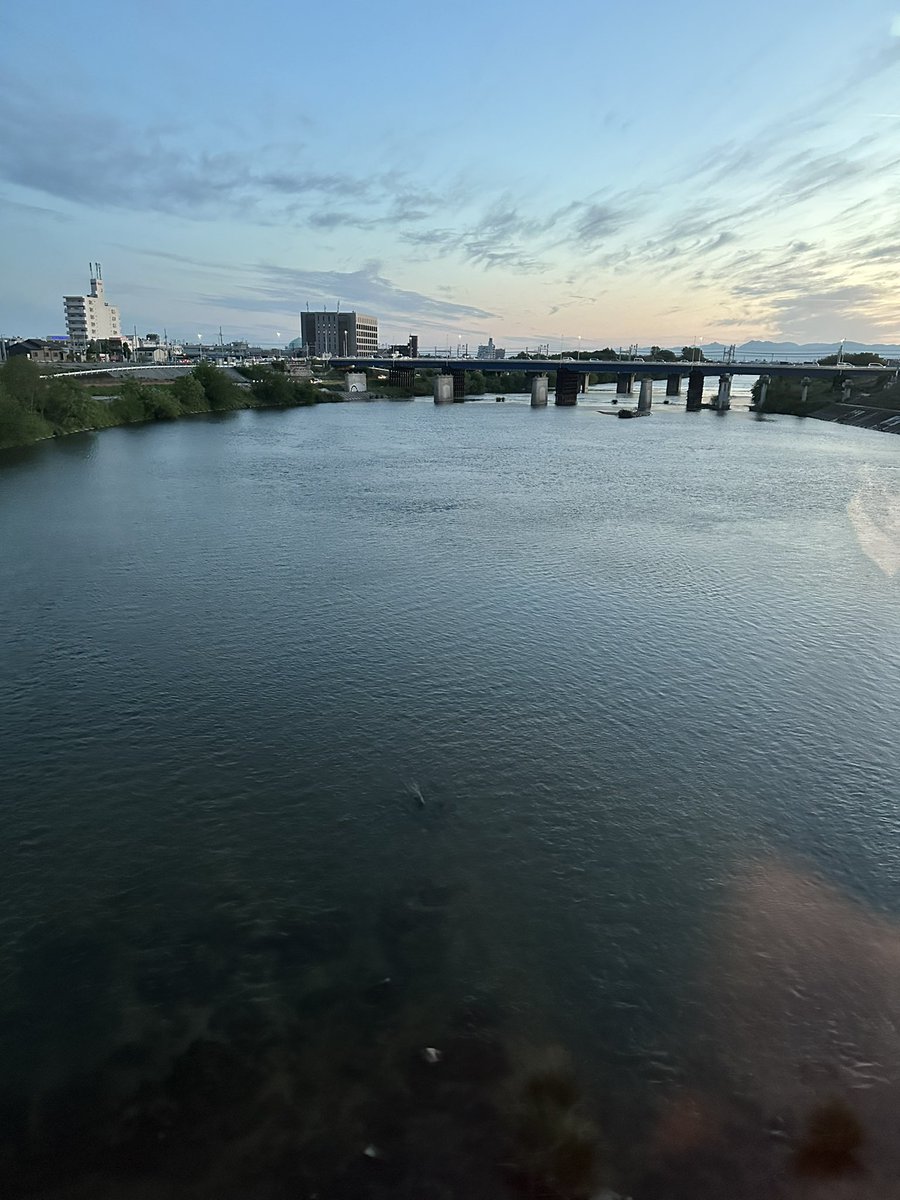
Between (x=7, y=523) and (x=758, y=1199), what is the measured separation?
46448 mm

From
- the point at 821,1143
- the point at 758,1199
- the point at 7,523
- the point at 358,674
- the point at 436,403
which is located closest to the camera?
the point at 758,1199

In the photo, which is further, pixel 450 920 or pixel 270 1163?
pixel 450 920

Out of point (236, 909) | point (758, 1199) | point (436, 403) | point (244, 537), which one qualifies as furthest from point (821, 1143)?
point (436, 403)

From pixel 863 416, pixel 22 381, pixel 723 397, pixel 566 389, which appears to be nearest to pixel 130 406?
pixel 22 381

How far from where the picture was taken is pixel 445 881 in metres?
15.1

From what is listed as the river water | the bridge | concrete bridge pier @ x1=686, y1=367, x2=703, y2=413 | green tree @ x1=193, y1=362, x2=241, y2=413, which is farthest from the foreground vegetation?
concrete bridge pier @ x1=686, y1=367, x2=703, y2=413

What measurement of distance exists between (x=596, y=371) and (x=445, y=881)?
151278 millimetres

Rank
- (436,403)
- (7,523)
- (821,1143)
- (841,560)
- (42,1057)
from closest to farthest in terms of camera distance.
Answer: (821,1143) → (42,1057) → (841,560) → (7,523) → (436,403)

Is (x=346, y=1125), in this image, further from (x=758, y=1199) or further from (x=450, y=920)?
(x=758, y=1199)

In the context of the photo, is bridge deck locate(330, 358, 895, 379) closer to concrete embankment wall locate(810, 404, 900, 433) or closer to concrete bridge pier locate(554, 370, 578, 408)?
concrete bridge pier locate(554, 370, 578, 408)

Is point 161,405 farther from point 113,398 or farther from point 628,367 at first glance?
point 628,367

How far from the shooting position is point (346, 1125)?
34.0 ft

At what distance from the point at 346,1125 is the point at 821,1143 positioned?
6.74 metres

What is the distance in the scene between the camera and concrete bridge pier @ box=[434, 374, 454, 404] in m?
153
